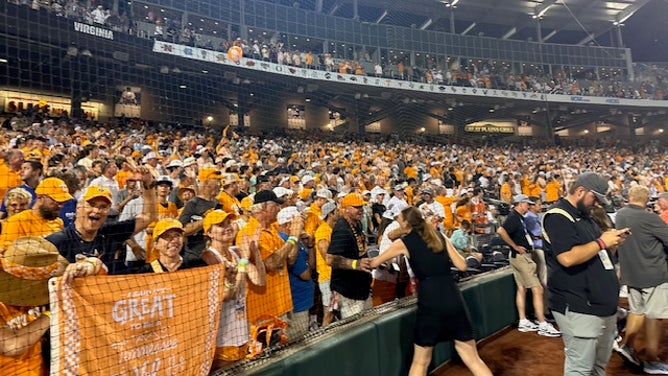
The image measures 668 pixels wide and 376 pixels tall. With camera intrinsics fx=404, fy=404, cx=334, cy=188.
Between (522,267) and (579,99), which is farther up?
(579,99)

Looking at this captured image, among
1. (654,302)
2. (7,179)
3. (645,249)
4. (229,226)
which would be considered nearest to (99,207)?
(229,226)

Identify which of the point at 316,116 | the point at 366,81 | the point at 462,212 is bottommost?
the point at 462,212

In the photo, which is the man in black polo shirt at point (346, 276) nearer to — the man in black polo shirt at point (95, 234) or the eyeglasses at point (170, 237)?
the eyeglasses at point (170, 237)

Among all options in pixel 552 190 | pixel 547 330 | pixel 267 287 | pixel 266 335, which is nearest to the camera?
pixel 266 335

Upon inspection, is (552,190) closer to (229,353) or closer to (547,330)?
(547,330)

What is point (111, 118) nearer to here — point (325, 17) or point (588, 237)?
point (325, 17)

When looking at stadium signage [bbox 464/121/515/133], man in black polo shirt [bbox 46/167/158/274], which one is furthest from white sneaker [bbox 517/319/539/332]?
stadium signage [bbox 464/121/515/133]

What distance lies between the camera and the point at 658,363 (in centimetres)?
375

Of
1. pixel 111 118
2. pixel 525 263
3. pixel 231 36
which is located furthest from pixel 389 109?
pixel 525 263

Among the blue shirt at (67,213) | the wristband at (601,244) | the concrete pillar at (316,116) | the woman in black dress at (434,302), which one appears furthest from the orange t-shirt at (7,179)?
the concrete pillar at (316,116)

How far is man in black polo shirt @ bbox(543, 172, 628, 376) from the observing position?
8.58 feet

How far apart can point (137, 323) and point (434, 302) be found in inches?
76.8

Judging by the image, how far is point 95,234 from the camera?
2.66 m

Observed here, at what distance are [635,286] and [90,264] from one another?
442 cm
